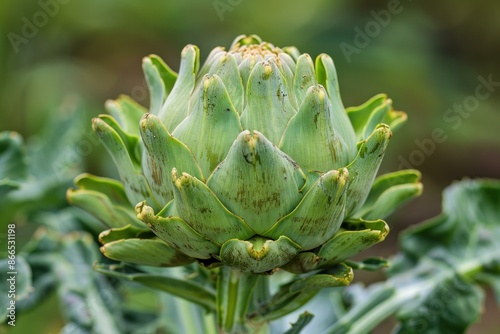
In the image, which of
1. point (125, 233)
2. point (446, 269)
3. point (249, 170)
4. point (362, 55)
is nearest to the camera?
point (249, 170)

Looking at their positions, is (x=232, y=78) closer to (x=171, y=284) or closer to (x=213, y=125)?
(x=213, y=125)

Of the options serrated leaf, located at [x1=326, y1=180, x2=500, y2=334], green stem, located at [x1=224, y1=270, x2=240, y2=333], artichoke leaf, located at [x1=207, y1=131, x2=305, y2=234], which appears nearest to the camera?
artichoke leaf, located at [x1=207, y1=131, x2=305, y2=234]

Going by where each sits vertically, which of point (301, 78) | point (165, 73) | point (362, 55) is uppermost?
point (362, 55)

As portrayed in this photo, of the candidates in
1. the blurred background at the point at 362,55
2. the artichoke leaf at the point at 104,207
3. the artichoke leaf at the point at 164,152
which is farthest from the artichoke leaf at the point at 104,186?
the blurred background at the point at 362,55

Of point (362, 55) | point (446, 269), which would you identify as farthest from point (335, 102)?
point (362, 55)

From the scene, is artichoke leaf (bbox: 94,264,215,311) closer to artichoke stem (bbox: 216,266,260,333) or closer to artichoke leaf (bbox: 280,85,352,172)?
artichoke stem (bbox: 216,266,260,333)

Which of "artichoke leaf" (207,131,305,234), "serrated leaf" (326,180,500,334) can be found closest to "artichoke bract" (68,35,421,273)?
"artichoke leaf" (207,131,305,234)

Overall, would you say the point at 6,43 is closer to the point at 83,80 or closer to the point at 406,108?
the point at 83,80
